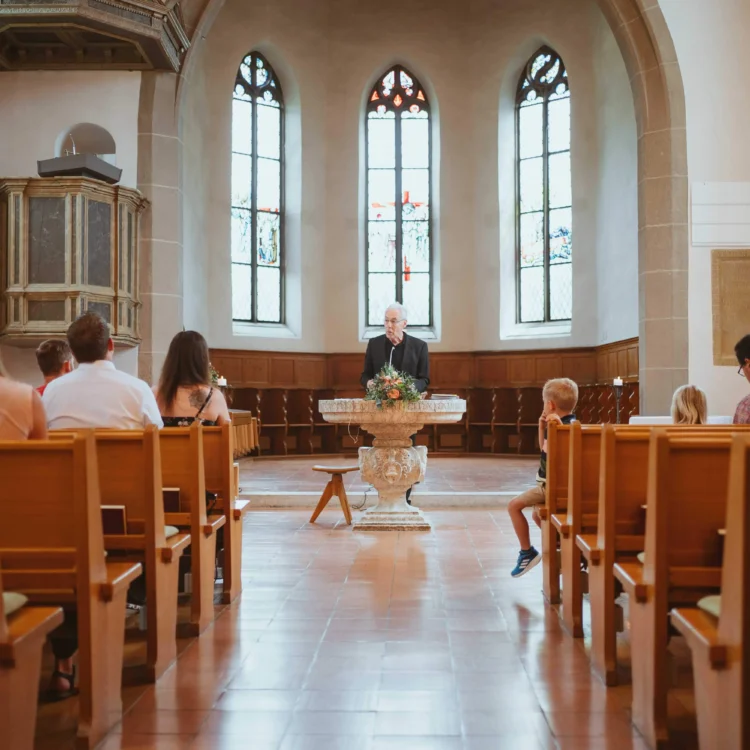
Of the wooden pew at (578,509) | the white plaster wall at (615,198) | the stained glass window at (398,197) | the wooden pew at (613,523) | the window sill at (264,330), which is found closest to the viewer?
the wooden pew at (613,523)

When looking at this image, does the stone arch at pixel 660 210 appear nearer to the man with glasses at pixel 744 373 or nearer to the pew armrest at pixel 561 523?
the man with glasses at pixel 744 373

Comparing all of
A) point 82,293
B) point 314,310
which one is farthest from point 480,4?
point 82,293

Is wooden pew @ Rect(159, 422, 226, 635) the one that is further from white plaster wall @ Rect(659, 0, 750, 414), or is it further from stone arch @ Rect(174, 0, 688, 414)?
white plaster wall @ Rect(659, 0, 750, 414)

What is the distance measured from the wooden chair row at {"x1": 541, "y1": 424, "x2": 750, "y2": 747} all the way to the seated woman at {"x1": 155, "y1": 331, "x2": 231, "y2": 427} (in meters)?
1.95

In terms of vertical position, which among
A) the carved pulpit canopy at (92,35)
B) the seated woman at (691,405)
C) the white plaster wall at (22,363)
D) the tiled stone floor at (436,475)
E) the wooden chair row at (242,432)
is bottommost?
the tiled stone floor at (436,475)

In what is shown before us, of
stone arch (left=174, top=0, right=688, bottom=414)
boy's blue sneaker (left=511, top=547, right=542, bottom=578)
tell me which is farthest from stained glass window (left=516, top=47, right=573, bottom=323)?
boy's blue sneaker (left=511, top=547, right=542, bottom=578)

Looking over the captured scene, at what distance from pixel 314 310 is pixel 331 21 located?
497 centimetres

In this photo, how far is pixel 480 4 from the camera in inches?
610

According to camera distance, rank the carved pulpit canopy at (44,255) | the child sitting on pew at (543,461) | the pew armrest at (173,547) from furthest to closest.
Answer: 1. the carved pulpit canopy at (44,255)
2. the child sitting on pew at (543,461)
3. the pew armrest at (173,547)

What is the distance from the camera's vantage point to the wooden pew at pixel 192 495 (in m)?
4.01

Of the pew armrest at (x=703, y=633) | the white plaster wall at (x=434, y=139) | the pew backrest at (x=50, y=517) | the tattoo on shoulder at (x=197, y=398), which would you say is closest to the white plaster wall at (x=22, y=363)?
the white plaster wall at (x=434, y=139)

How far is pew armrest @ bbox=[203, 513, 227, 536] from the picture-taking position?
4.15 metres

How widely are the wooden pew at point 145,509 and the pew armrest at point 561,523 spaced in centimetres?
173

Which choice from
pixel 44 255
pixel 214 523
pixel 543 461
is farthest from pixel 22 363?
pixel 543 461
